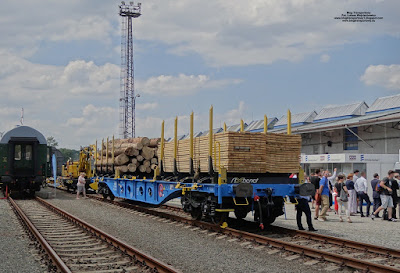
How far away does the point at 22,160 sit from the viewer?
2248 cm

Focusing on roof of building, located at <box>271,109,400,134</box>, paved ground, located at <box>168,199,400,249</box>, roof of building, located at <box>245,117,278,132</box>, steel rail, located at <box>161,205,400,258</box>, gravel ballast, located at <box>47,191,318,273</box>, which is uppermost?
roof of building, located at <box>245,117,278,132</box>

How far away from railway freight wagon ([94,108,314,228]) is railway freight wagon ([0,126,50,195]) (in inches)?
494

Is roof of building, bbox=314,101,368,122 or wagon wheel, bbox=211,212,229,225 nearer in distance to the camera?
wagon wheel, bbox=211,212,229,225

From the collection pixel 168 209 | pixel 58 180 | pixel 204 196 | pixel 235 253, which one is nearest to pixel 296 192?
pixel 204 196

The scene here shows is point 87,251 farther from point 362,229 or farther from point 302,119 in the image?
point 302,119

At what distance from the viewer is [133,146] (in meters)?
16.6

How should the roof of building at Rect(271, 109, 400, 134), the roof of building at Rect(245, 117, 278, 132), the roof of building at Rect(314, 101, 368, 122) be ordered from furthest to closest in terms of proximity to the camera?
the roof of building at Rect(245, 117, 278, 132)
the roof of building at Rect(314, 101, 368, 122)
the roof of building at Rect(271, 109, 400, 134)

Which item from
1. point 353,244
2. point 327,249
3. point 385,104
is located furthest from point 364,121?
point 327,249

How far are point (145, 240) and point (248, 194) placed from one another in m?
2.52

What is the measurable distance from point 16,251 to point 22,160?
15.1m

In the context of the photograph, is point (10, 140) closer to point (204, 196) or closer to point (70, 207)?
point (70, 207)

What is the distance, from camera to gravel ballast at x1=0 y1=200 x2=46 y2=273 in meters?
7.12

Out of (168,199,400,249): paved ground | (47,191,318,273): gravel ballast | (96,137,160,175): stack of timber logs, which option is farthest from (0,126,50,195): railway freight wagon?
(168,199,400,249): paved ground

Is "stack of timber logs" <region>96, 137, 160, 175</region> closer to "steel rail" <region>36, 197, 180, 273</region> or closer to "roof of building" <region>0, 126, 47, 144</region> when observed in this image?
"steel rail" <region>36, 197, 180, 273</region>
